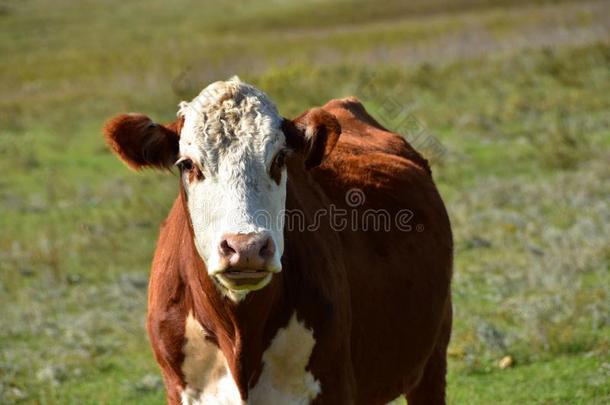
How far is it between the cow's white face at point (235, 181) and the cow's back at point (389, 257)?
1.00 m

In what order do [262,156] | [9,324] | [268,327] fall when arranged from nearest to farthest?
[262,156] < [268,327] < [9,324]

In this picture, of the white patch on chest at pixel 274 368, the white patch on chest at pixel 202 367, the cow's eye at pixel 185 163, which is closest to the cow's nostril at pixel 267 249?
the cow's eye at pixel 185 163

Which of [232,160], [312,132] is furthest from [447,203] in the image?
[232,160]

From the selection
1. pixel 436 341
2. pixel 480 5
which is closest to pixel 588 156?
pixel 436 341

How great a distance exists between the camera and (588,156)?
16.0m

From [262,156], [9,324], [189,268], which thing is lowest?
[9,324]

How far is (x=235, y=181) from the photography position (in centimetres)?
432

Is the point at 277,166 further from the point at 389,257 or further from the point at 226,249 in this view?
the point at 389,257

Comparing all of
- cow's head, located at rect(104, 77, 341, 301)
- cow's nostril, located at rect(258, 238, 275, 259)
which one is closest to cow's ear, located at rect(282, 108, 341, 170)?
cow's head, located at rect(104, 77, 341, 301)

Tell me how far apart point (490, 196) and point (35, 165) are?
9712mm

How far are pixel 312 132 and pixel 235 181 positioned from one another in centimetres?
53

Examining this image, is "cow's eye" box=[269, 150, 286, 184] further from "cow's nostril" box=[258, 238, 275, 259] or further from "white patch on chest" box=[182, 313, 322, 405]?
"white patch on chest" box=[182, 313, 322, 405]

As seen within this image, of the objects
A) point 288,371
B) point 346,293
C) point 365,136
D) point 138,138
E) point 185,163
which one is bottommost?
point 288,371

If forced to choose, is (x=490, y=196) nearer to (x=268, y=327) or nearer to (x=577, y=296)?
(x=577, y=296)
